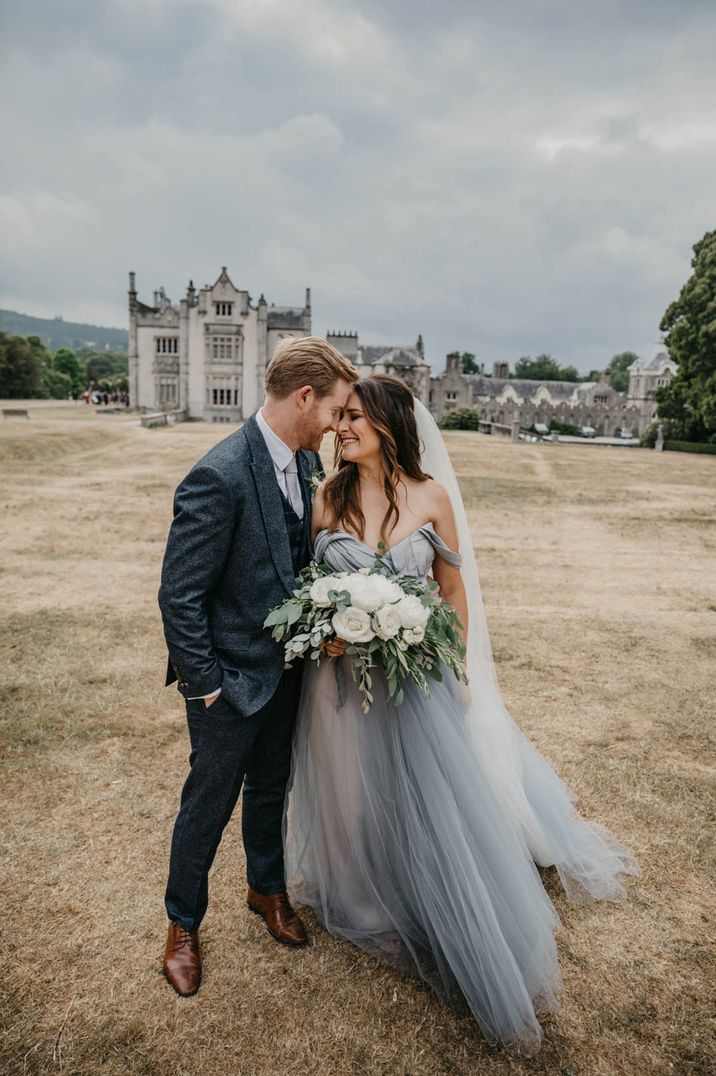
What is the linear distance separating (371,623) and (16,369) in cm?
7582

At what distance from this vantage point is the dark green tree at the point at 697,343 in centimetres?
3850

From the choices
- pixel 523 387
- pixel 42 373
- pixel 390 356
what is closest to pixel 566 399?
pixel 523 387

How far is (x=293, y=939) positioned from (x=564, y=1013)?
4.56 feet

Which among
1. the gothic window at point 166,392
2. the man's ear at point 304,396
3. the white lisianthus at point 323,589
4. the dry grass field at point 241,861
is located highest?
the gothic window at point 166,392

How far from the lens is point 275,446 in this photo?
3.29m

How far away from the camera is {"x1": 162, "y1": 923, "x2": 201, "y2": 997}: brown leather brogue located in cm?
336

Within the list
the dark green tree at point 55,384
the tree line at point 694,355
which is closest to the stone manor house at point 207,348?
the tree line at point 694,355

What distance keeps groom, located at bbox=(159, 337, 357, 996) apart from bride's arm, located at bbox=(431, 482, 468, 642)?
2.32 feet

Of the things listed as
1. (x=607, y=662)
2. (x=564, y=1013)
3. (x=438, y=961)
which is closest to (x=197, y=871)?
(x=438, y=961)

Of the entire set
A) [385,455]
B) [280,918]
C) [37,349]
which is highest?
[37,349]

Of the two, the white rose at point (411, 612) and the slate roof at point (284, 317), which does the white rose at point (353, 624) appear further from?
the slate roof at point (284, 317)

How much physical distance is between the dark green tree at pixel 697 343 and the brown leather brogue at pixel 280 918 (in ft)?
134

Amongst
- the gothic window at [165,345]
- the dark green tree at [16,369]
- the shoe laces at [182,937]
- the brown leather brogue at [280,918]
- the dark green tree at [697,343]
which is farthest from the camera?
the dark green tree at [16,369]

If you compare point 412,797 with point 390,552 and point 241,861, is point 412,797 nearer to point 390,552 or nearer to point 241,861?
point 390,552
